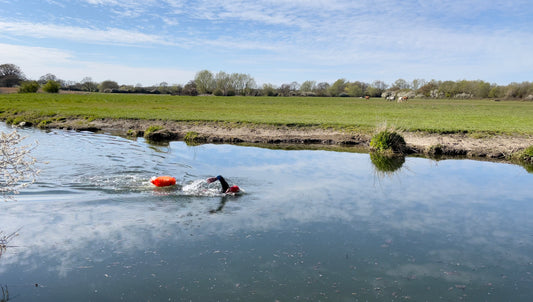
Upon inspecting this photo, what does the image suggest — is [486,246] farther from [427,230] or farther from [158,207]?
[158,207]

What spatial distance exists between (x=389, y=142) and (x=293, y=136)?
19.8 ft

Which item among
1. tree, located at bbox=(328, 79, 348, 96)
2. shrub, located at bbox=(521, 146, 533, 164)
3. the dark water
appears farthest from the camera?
tree, located at bbox=(328, 79, 348, 96)

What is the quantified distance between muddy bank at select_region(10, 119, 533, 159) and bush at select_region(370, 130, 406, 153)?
781mm

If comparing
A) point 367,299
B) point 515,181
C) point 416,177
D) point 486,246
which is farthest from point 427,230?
point 515,181

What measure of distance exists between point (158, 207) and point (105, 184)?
312 centimetres

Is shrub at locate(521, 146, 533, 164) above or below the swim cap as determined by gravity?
above

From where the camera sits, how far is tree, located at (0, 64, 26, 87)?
88500 millimetres

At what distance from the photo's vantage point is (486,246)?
29.1ft

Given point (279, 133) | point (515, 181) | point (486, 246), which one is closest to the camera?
point (486, 246)

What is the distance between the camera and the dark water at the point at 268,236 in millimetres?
6809

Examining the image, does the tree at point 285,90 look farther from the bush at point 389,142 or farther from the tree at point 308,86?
the bush at point 389,142

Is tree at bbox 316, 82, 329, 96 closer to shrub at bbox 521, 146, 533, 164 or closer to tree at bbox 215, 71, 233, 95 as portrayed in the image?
tree at bbox 215, 71, 233, 95

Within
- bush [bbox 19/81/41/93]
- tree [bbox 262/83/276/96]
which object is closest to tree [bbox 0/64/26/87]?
bush [bbox 19/81/41/93]

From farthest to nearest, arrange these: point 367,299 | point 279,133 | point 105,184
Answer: point 279,133, point 105,184, point 367,299
